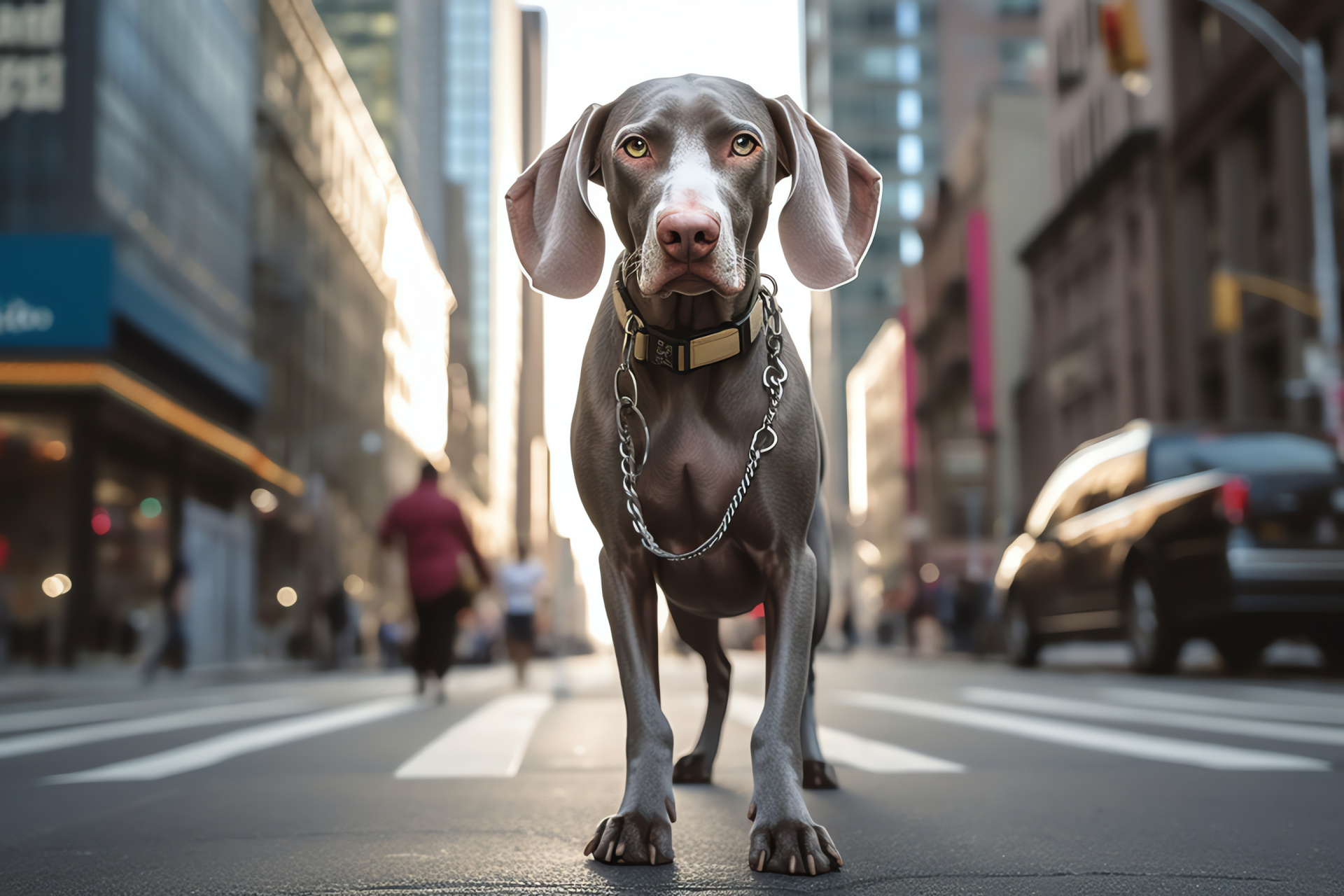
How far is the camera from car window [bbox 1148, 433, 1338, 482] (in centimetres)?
1175

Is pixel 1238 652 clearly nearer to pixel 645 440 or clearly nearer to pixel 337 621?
pixel 645 440

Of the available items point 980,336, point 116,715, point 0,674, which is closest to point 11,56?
point 0,674

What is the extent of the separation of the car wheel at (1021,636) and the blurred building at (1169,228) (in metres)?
8.01

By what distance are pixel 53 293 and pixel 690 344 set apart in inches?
952

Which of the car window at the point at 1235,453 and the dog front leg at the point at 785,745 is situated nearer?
the dog front leg at the point at 785,745

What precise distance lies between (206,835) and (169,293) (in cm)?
2774

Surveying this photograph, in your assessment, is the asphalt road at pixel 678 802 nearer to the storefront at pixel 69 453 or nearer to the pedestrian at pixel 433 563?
the pedestrian at pixel 433 563

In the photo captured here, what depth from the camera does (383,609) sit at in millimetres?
64312

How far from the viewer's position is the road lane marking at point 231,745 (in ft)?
18.0

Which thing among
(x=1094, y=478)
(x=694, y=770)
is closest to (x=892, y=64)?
(x=1094, y=478)

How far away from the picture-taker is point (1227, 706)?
867cm

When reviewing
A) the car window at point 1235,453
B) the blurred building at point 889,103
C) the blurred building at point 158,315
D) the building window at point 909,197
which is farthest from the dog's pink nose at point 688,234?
the building window at point 909,197

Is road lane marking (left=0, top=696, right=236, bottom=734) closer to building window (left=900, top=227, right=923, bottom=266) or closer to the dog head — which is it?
the dog head

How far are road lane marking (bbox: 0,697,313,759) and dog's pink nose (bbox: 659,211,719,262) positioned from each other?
15.8 ft
